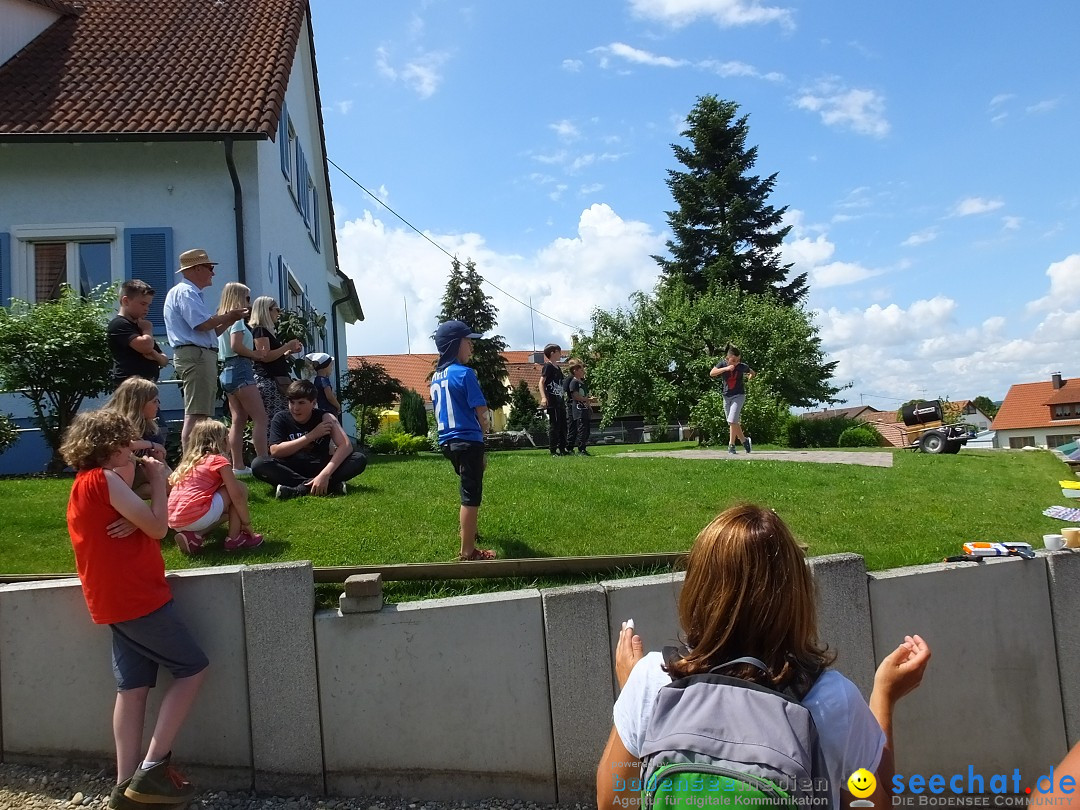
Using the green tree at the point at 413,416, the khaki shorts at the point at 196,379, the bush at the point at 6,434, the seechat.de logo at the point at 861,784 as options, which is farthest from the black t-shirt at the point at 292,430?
the green tree at the point at 413,416

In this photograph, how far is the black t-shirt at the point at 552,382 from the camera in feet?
39.2

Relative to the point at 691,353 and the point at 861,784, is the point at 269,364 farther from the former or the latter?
the point at 691,353

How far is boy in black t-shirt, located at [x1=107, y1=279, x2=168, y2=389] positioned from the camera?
6746mm

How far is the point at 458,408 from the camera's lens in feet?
17.7

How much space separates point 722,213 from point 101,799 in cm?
4186

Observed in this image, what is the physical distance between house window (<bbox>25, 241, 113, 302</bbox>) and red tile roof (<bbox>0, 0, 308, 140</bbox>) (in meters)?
1.55

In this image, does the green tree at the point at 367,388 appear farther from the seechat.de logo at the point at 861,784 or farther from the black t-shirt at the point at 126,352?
the seechat.de logo at the point at 861,784

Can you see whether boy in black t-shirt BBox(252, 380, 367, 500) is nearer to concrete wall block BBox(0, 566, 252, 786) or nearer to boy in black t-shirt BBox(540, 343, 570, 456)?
concrete wall block BBox(0, 566, 252, 786)

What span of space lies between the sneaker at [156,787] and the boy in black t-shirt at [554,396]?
834cm

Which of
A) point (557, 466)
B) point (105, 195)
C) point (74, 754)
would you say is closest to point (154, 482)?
point (74, 754)

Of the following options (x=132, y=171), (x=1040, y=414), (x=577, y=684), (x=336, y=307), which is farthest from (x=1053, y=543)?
(x=1040, y=414)

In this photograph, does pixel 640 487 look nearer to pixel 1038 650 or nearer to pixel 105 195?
pixel 1038 650

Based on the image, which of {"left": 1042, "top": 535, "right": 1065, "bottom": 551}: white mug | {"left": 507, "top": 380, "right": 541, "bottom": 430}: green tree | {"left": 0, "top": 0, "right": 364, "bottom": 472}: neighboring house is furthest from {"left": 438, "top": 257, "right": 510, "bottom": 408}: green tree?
{"left": 1042, "top": 535, "right": 1065, "bottom": 551}: white mug

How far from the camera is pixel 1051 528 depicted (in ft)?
22.0
